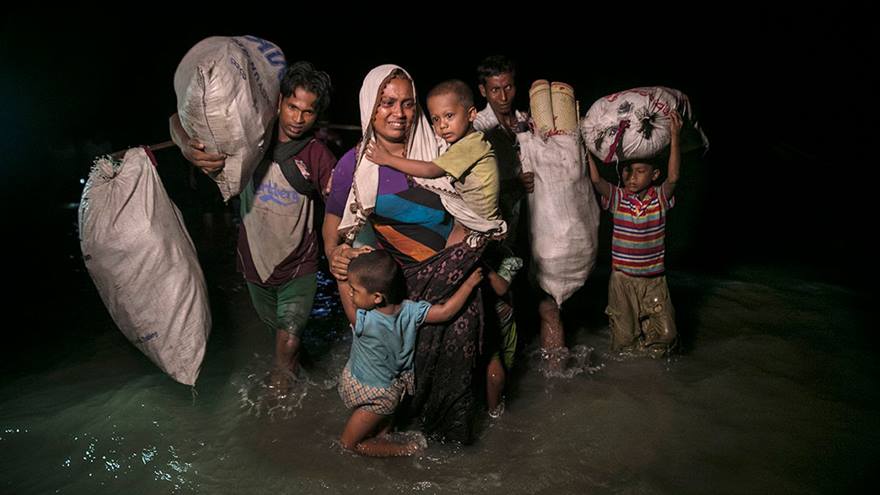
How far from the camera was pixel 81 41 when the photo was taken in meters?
8.07

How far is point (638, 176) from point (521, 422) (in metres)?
1.54

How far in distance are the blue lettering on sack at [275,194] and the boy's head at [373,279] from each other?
2.32ft

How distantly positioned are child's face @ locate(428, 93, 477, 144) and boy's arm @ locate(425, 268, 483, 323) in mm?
628

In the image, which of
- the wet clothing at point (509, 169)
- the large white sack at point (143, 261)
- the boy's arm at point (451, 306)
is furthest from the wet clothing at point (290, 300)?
the wet clothing at point (509, 169)

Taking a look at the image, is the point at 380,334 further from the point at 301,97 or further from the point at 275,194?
the point at 301,97

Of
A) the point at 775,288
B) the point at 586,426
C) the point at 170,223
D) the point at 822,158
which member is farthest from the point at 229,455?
the point at 822,158

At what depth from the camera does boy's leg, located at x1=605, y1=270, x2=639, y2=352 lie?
3.36 m

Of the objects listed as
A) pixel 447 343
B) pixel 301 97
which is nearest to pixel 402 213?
pixel 447 343

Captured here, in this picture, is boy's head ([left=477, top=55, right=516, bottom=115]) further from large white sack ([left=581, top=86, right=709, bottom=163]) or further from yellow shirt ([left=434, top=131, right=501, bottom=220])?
yellow shirt ([left=434, top=131, right=501, bottom=220])

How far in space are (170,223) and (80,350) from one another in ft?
5.78

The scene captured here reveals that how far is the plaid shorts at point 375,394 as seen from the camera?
7.75 feet

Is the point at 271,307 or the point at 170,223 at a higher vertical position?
the point at 170,223

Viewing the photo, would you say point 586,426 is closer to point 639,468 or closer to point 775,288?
point 639,468

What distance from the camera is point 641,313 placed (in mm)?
3377
